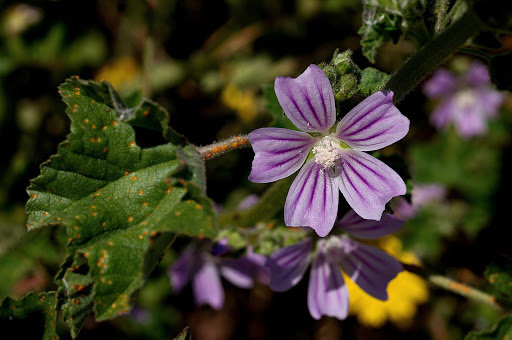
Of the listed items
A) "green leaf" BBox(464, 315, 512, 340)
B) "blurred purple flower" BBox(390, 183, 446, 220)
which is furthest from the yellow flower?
"green leaf" BBox(464, 315, 512, 340)

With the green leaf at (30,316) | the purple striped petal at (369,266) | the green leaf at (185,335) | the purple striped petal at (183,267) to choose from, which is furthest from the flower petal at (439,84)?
the green leaf at (30,316)

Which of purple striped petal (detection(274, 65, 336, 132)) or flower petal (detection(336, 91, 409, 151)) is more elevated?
purple striped petal (detection(274, 65, 336, 132))

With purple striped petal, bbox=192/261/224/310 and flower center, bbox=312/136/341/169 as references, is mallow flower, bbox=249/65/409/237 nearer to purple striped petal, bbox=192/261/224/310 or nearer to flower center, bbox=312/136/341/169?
flower center, bbox=312/136/341/169

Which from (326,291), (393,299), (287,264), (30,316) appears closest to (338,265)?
(326,291)

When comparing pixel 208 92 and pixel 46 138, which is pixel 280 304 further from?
pixel 46 138

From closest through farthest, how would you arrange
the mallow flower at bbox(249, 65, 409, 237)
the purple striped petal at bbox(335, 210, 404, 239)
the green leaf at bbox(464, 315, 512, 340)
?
the mallow flower at bbox(249, 65, 409, 237), the green leaf at bbox(464, 315, 512, 340), the purple striped petal at bbox(335, 210, 404, 239)

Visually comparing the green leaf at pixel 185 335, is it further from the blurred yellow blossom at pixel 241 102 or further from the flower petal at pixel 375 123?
the blurred yellow blossom at pixel 241 102
